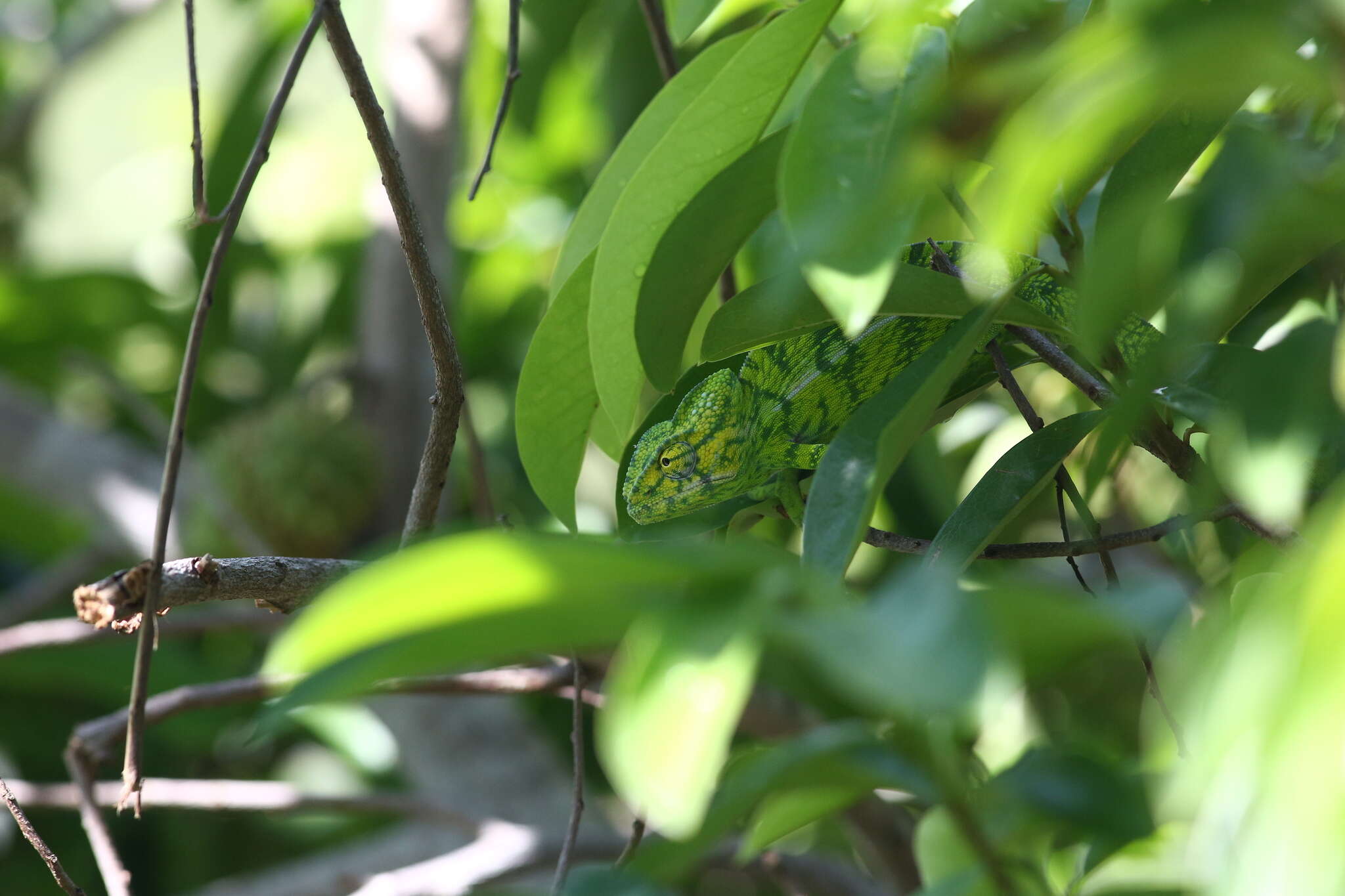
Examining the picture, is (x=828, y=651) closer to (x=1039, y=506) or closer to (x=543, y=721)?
(x=1039, y=506)

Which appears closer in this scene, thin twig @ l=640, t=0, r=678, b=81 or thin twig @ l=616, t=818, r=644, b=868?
thin twig @ l=616, t=818, r=644, b=868

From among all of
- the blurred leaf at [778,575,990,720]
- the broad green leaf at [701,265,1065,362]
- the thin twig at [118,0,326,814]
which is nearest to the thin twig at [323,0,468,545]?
the thin twig at [118,0,326,814]

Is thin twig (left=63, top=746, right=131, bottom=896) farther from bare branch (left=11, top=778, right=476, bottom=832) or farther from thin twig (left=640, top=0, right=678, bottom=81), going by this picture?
thin twig (left=640, top=0, right=678, bottom=81)

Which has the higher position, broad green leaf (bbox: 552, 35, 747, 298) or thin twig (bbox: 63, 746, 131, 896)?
broad green leaf (bbox: 552, 35, 747, 298)

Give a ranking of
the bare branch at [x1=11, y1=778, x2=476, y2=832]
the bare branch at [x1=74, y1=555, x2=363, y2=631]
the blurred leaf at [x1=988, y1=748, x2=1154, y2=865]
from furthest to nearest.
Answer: the bare branch at [x1=11, y1=778, x2=476, y2=832] → the bare branch at [x1=74, y1=555, x2=363, y2=631] → the blurred leaf at [x1=988, y1=748, x2=1154, y2=865]

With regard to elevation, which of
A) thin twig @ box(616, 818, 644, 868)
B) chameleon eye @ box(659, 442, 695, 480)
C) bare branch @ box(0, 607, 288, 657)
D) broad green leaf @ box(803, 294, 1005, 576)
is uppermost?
broad green leaf @ box(803, 294, 1005, 576)

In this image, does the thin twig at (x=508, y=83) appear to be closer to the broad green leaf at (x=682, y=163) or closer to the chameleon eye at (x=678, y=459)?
the broad green leaf at (x=682, y=163)
